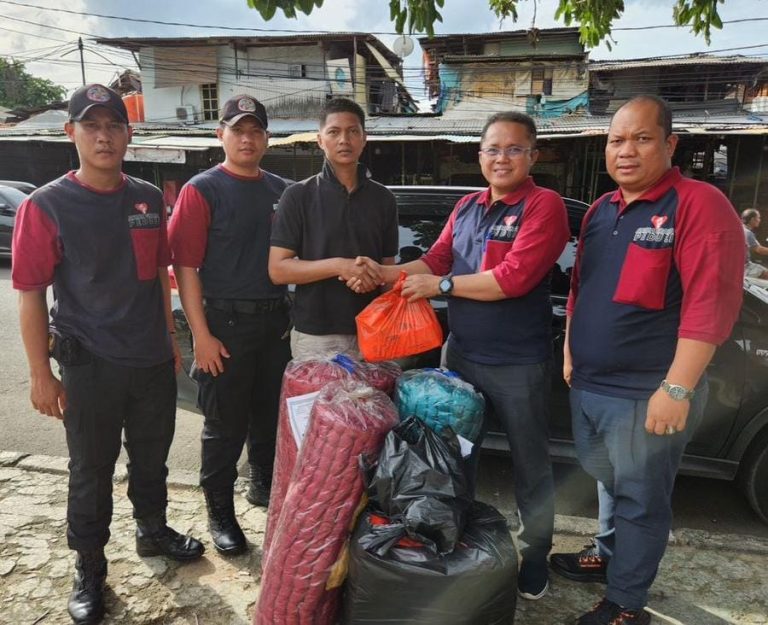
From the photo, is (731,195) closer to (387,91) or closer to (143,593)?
(387,91)

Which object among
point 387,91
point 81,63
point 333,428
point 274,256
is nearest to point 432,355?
point 274,256

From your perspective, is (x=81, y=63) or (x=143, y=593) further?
(x=81, y=63)

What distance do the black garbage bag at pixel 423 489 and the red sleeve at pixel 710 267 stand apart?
0.81m

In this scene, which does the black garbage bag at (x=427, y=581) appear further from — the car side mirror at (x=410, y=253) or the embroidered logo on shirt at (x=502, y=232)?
the car side mirror at (x=410, y=253)

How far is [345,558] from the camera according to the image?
1693 millimetres

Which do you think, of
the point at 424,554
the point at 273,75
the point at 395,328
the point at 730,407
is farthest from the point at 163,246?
the point at 273,75

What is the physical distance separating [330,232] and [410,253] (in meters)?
1.10

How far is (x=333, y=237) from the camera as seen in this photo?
219 centimetres

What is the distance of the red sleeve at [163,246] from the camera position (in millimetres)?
2256

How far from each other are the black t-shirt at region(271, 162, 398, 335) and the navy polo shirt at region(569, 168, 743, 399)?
820mm

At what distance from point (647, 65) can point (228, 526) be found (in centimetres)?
2092

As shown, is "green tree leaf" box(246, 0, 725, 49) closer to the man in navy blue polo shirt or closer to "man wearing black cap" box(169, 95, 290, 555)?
"man wearing black cap" box(169, 95, 290, 555)

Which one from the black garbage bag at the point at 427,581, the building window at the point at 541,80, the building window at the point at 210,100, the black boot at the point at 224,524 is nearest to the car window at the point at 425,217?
the black boot at the point at 224,524

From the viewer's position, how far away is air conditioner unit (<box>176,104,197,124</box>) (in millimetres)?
21781
